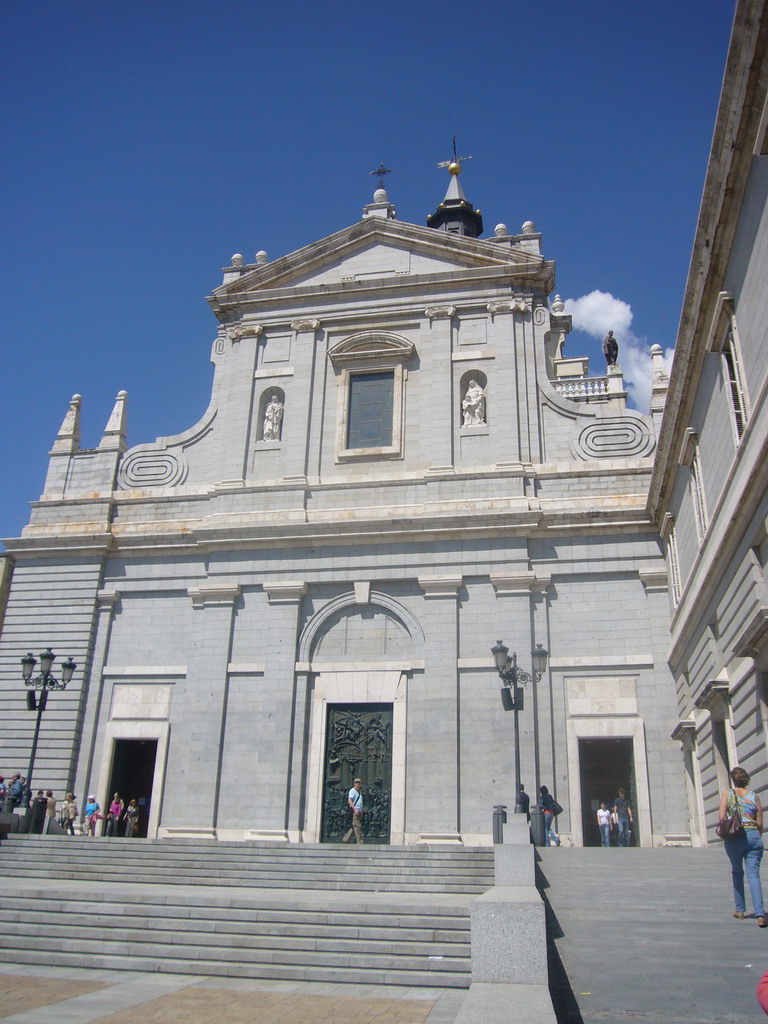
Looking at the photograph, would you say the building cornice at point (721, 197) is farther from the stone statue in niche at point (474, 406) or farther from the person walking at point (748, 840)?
the person walking at point (748, 840)

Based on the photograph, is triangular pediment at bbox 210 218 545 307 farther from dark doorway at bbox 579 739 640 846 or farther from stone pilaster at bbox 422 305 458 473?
dark doorway at bbox 579 739 640 846

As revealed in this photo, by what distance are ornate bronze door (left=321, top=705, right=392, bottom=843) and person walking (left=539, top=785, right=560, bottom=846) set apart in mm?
3767

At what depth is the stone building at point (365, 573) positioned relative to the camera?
21.0 metres

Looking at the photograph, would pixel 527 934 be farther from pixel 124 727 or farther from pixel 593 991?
pixel 124 727

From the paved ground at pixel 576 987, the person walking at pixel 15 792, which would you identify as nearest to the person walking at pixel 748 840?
the paved ground at pixel 576 987

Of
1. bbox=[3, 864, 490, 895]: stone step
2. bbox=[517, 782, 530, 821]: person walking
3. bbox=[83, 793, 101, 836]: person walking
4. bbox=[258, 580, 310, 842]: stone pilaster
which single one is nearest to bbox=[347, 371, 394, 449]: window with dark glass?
bbox=[258, 580, 310, 842]: stone pilaster

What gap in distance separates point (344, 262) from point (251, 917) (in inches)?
794

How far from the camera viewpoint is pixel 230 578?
2345cm

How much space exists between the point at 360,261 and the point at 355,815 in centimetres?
1584

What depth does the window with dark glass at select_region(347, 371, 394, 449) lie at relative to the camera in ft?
81.6

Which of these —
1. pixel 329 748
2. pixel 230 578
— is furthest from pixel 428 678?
pixel 230 578

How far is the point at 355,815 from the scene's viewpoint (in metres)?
20.3

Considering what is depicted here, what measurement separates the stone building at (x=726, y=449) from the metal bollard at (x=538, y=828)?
3315mm

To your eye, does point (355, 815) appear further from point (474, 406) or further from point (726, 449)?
point (726, 449)
